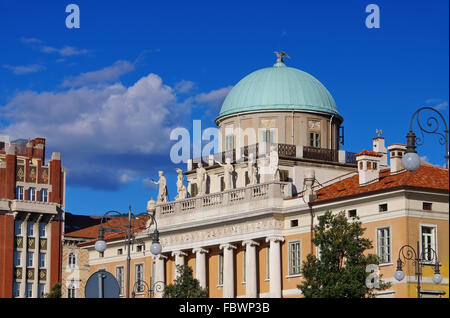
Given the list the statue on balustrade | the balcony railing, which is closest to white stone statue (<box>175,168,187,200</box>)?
the statue on balustrade

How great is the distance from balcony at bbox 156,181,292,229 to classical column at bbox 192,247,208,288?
2.21 meters

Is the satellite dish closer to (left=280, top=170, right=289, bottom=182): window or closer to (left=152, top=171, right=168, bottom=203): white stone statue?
(left=280, top=170, right=289, bottom=182): window

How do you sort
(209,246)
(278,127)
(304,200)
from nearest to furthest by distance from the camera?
(304,200), (209,246), (278,127)

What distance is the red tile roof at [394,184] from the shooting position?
2447 inches

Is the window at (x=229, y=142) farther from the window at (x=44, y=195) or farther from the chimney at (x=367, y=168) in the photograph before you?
the window at (x=44, y=195)

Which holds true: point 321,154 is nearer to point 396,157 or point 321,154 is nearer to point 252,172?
point 252,172

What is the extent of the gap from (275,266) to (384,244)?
950cm

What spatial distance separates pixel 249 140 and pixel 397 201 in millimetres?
21885

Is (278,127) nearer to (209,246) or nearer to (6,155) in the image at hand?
(209,246)

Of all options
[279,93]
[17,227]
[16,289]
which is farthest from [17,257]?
[279,93]

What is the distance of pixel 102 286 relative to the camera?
88.1 feet

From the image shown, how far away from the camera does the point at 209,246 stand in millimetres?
77312

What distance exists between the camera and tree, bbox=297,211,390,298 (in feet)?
186
